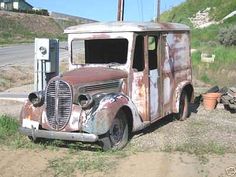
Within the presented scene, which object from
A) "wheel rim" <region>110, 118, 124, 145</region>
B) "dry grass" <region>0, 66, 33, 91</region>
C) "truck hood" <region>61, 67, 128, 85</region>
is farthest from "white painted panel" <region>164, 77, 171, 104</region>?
"dry grass" <region>0, 66, 33, 91</region>

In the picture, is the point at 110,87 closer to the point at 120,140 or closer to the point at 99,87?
the point at 99,87

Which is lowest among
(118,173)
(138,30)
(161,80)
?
(118,173)

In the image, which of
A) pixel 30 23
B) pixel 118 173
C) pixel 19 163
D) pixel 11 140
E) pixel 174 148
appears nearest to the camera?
pixel 118 173

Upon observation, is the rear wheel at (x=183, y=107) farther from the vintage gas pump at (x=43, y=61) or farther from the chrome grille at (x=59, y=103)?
the chrome grille at (x=59, y=103)

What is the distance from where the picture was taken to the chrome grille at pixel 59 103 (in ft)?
28.0

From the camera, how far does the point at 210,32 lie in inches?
1449

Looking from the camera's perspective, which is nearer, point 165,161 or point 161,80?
point 165,161

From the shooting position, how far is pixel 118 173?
7469 mm

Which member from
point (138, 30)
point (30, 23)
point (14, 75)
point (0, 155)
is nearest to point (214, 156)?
point (138, 30)

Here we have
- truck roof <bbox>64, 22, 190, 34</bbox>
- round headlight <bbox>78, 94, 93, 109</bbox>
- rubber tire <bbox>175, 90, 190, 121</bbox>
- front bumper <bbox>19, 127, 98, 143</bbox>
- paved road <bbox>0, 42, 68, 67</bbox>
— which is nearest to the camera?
front bumper <bbox>19, 127, 98, 143</bbox>

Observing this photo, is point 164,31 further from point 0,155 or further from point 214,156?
point 0,155

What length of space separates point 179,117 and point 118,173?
4262 millimetres

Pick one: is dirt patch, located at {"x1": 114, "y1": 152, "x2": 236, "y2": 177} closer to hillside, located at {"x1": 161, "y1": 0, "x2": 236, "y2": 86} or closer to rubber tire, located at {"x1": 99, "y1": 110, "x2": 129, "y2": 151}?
rubber tire, located at {"x1": 99, "y1": 110, "x2": 129, "y2": 151}

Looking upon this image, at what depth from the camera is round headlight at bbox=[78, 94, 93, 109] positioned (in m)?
8.38
